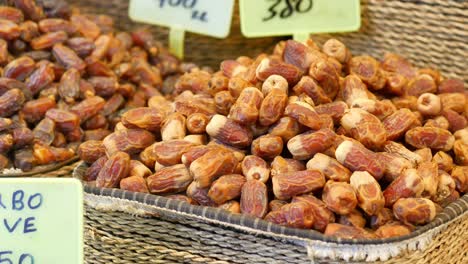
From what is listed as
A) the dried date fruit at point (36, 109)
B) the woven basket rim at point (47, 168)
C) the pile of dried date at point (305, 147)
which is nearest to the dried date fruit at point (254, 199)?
the pile of dried date at point (305, 147)

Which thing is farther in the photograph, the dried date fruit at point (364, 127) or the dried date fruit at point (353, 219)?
the dried date fruit at point (364, 127)

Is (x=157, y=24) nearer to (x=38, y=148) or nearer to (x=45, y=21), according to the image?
(x=45, y=21)

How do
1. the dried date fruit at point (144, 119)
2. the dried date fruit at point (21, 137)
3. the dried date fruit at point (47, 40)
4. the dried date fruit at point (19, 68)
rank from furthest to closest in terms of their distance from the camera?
the dried date fruit at point (47, 40), the dried date fruit at point (19, 68), the dried date fruit at point (21, 137), the dried date fruit at point (144, 119)

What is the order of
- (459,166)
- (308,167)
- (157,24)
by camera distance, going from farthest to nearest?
(157,24), (459,166), (308,167)

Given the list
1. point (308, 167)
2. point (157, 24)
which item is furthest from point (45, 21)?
point (308, 167)

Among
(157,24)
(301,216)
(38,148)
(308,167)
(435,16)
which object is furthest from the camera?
(157,24)

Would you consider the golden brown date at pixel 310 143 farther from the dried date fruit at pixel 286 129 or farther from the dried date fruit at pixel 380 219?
the dried date fruit at pixel 380 219

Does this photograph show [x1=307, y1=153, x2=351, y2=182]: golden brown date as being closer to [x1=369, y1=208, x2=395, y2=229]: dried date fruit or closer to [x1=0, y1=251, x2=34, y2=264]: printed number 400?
[x1=369, y1=208, x2=395, y2=229]: dried date fruit
